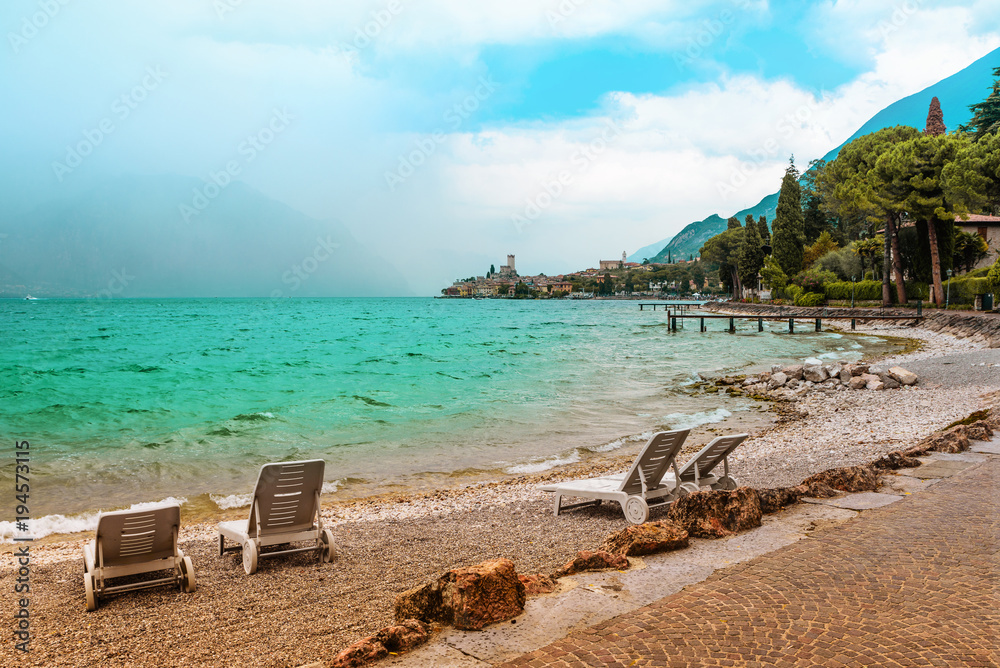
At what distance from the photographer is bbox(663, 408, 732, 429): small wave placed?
14.4 metres

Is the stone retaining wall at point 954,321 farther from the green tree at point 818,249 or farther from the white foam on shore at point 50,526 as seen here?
the white foam on shore at point 50,526

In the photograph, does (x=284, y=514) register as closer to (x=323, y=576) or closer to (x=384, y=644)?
(x=323, y=576)

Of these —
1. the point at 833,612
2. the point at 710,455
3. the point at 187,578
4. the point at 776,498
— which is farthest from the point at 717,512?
the point at 187,578

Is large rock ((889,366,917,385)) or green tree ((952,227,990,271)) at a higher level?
green tree ((952,227,990,271))

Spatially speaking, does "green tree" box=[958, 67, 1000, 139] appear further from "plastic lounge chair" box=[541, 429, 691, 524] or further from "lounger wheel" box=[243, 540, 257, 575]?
"lounger wheel" box=[243, 540, 257, 575]

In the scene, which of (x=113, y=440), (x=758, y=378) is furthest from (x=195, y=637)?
(x=758, y=378)

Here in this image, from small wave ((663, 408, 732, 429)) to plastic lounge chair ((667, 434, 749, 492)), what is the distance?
6.83 meters

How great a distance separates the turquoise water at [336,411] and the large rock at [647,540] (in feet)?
18.6

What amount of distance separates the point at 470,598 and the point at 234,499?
22.4 ft

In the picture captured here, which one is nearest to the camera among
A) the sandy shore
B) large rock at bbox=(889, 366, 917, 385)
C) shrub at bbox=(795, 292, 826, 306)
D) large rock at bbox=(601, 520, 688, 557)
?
the sandy shore

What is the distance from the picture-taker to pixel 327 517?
7.91 meters

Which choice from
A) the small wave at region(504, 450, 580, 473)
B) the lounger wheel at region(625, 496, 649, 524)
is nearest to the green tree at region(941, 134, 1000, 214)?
the small wave at region(504, 450, 580, 473)

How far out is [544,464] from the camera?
11.1 meters

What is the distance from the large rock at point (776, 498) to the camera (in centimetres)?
553
